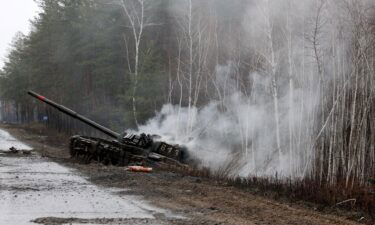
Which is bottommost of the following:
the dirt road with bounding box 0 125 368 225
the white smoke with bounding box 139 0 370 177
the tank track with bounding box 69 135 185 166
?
the dirt road with bounding box 0 125 368 225

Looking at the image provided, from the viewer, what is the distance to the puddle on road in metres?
8.46

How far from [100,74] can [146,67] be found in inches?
317

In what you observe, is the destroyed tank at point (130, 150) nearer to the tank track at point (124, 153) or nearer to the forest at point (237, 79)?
the tank track at point (124, 153)

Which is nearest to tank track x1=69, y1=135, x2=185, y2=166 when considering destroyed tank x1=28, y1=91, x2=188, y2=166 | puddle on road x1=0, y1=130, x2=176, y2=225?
destroyed tank x1=28, y1=91, x2=188, y2=166

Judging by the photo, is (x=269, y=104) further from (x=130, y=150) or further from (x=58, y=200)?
(x=58, y=200)

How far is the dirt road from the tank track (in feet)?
12.9

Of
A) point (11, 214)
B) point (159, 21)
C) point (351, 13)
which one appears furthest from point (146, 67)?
point (11, 214)

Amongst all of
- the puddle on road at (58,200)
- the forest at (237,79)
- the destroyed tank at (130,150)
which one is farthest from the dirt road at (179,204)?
the destroyed tank at (130,150)

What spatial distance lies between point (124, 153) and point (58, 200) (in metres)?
8.78

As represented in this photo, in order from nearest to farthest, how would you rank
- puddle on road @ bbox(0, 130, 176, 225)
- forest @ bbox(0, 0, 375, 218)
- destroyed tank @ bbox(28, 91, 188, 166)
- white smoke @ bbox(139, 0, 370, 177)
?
puddle on road @ bbox(0, 130, 176, 225), forest @ bbox(0, 0, 375, 218), white smoke @ bbox(139, 0, 370, 177), destroyed tank @ bbox(28, 91, 188, 166)

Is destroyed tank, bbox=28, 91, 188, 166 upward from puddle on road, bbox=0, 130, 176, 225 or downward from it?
upward

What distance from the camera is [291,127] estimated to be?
57.4ft

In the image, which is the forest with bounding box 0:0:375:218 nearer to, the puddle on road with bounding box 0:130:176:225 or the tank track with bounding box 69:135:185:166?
the tank track with bounding box 69:135:185:166

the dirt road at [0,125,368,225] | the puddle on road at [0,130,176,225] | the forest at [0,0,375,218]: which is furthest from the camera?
the forest at [0,0,375,218]
